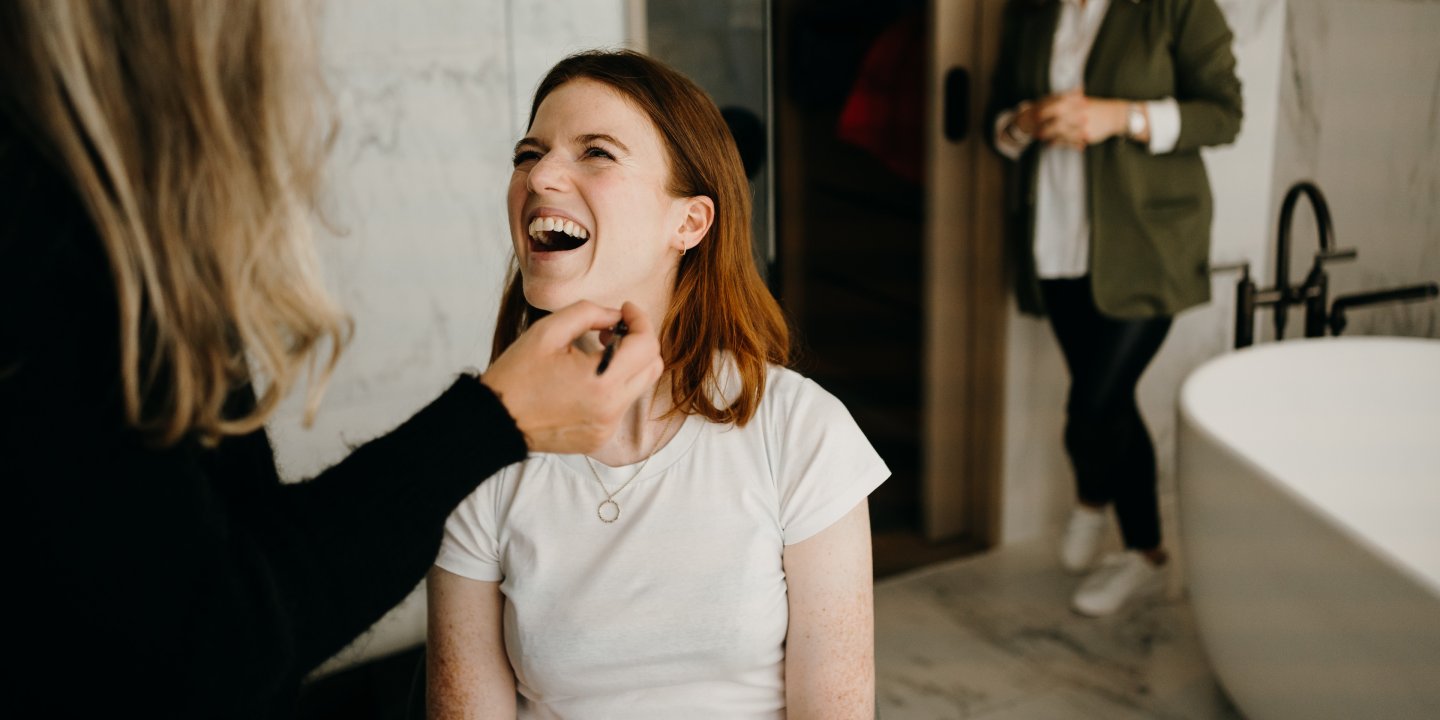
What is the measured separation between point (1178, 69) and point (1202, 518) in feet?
2.78

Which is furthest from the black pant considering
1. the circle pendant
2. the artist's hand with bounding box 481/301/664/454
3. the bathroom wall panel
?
the artist's hand with bounding box 481/301/664/454

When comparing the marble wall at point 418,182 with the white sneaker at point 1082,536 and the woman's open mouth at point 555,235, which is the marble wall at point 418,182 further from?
the white sneaker at point 1082,536

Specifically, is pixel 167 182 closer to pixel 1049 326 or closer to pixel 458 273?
pixel 458 273

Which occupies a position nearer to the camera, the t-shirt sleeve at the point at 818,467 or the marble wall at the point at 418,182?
the t-shirt sleeve at the point at 818,467

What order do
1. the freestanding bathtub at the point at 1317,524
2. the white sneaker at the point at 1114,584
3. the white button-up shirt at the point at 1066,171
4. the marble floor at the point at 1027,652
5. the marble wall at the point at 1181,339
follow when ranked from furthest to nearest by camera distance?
1. the marble wall at the point at 1181,339
2. the white sneaker at the point at 1114,584
3. the white button-up shirt at the point at 1066,171
4. the marble floor at the point at 1027,652
5. the freestanding bathtub at the point at 1317,524

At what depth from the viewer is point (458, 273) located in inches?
79.0

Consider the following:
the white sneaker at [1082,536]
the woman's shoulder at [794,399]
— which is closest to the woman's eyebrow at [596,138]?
the woman's shoulder at [794,399]

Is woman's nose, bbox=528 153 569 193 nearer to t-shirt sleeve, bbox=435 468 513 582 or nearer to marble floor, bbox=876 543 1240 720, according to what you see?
t-shirt sleeve, bbox=435 468 513 582

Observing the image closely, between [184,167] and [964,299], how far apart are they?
2.13 meters

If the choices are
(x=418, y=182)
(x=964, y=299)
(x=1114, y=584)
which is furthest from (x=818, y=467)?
(x=964, y=299)

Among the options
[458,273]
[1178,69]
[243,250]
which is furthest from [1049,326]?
[243,250]

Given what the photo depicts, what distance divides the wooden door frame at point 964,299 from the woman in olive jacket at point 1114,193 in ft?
0.38

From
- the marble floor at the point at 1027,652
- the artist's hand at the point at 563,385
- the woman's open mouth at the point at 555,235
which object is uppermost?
the woman's open mouth at the point at 555,235

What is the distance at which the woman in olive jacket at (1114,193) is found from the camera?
2059 millimetres
